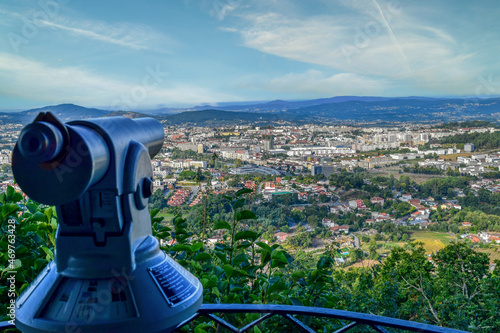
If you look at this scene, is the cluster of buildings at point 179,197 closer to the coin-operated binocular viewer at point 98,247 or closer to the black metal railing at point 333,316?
the black metal railing at point 333,316

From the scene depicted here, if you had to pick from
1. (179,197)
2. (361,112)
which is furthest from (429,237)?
(361,112)

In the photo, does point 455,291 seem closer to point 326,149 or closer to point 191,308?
point 191,308

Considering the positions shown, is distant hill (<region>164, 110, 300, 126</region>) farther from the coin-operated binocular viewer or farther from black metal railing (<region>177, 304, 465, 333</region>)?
the coin-operated binocular viewer

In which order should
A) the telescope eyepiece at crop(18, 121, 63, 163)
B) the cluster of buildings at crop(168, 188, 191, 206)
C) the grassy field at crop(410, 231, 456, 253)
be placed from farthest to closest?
the grassy field at crop(410, 231, 456, 253)
the cluster of buildings at crop(168, 188, 191, 206)
the telescope eyepiece at crop(18, 121, 63, 163)

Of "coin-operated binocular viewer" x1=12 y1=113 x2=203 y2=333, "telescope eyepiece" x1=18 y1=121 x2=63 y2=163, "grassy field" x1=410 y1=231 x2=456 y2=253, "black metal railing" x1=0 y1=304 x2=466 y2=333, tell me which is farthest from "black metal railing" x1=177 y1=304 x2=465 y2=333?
"grassy field" x1=410 y1=231 x2=456 y2=253

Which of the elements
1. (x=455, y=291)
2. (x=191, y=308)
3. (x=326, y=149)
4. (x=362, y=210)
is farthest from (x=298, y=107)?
(x=191, y=308)

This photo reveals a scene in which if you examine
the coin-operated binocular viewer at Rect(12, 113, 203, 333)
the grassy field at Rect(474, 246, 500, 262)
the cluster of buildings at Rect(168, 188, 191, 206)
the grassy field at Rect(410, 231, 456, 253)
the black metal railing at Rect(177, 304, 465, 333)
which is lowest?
the grassy field at Rect(410, 231, 456, 253)

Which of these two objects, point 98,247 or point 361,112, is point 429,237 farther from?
point 361,112

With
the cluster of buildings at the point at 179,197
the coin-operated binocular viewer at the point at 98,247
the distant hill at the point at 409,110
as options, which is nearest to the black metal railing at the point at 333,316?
the coin-operated binocular viewer at the point at 98,247
